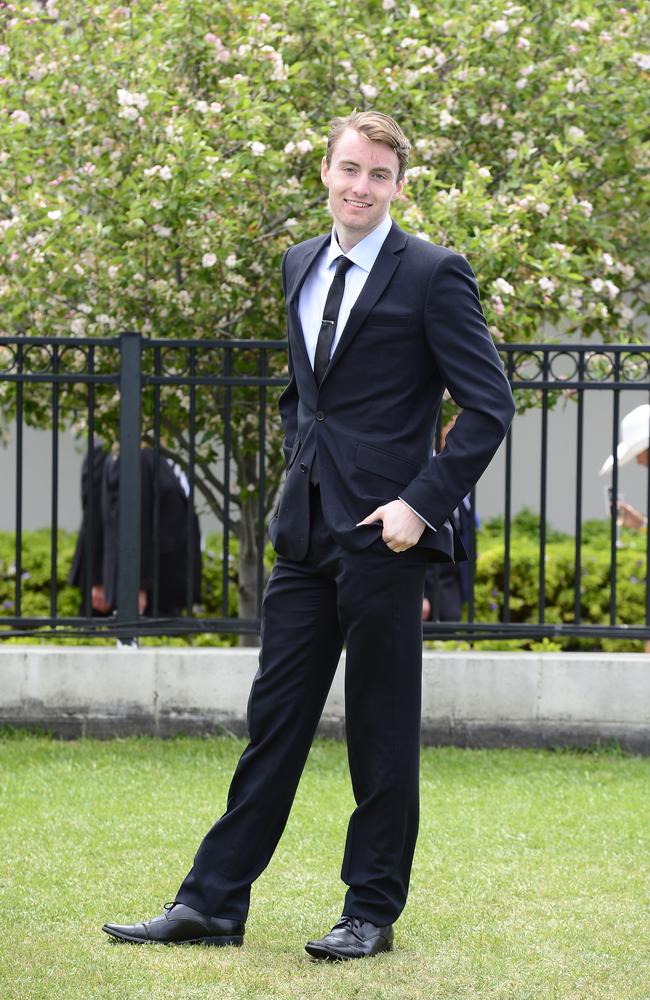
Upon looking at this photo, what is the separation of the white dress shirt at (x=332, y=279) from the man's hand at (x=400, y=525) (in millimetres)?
436

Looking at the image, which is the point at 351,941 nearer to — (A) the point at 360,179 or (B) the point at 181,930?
Result: (B) the point at 181,930

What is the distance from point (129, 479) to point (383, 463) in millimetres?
3303

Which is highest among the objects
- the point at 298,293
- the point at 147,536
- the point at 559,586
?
the point at 298,293

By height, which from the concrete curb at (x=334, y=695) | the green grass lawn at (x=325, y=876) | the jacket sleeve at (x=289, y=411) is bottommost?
the green grass lawn at (x=325, y=876)

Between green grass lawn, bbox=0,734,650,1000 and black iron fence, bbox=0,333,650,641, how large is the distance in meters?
0.65

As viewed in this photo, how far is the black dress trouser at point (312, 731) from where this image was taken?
402 centimetres

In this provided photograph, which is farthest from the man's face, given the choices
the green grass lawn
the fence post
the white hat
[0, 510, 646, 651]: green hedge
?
[0, 510, 646, 651]: green hedge

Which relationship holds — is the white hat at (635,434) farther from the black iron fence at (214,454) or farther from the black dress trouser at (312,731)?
the black dress trouser at (312,731)

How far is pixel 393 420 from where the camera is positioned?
13.0 ft

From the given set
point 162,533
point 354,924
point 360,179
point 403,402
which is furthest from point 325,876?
point 162,533

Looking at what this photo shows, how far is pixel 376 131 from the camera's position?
3.92m

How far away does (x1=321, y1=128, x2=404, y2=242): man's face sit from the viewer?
155 inches

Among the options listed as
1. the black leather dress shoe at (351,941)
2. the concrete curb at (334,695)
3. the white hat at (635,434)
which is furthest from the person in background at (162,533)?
the black leather dress shoe at (351,941)

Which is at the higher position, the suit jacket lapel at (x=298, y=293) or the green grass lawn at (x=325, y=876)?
the suit jacket lapel at (x=298, y=293)
